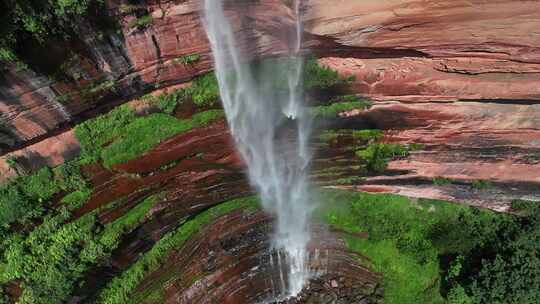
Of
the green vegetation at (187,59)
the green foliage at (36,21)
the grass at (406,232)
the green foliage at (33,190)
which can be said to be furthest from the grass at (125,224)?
the grass at (406,232)

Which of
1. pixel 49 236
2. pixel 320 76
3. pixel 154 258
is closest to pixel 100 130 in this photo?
pixel 49 236

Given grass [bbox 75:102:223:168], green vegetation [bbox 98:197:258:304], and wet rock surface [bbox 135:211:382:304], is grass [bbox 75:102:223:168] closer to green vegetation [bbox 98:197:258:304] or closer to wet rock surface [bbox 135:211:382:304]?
green vegetation [bbox 98:197:258:304]

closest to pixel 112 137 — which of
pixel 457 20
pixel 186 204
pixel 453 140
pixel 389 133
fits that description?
pixel 186 204

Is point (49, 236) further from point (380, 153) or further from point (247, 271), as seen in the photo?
point (380, 153)

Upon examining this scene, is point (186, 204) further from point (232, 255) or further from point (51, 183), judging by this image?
point (51, 183)

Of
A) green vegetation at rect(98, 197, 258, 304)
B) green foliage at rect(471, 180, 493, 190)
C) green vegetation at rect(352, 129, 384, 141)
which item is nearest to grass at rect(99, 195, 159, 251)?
green vegetation at rect(98, 197, 258, 304)

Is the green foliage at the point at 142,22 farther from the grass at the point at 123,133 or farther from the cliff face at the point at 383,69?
the grass at the point at 123,133

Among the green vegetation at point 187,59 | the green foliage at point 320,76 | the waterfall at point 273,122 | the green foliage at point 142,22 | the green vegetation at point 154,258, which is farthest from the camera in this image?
the green vegetation at point 154,258
